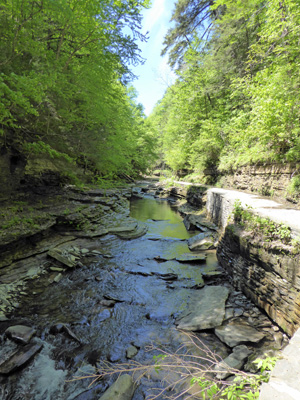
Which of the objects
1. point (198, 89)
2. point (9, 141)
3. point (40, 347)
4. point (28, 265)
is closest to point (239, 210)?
point (40, 347)

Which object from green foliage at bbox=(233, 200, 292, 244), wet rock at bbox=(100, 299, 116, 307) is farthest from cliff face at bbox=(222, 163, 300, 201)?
wet rock at bbox=(100, 299, 116, 307)

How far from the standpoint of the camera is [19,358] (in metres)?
2.77

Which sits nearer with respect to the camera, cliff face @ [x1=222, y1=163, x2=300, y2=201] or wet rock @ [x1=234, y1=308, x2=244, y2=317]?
wet rock @ [x1=234, y1=308, x2=244, y2=317]

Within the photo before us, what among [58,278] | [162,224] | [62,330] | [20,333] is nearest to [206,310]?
[62,330]

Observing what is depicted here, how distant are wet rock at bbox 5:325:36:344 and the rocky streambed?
1cm

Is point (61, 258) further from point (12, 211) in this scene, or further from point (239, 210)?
point (239, 210)

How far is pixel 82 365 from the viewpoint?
2.82 m

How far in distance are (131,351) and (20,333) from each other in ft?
6.09

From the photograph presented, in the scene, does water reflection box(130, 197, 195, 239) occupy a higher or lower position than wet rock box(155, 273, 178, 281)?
lower

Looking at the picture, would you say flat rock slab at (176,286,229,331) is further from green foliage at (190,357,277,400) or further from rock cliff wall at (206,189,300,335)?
green foliage at (190,357,277,400)

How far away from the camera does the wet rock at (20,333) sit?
306 cm

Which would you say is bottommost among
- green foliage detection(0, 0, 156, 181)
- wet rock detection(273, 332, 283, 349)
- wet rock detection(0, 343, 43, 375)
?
wet rock detection(0, 343, 43, 375)

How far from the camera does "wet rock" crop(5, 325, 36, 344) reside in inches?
120

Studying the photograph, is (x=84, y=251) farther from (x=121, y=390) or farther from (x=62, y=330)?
(x=121, y=390)
